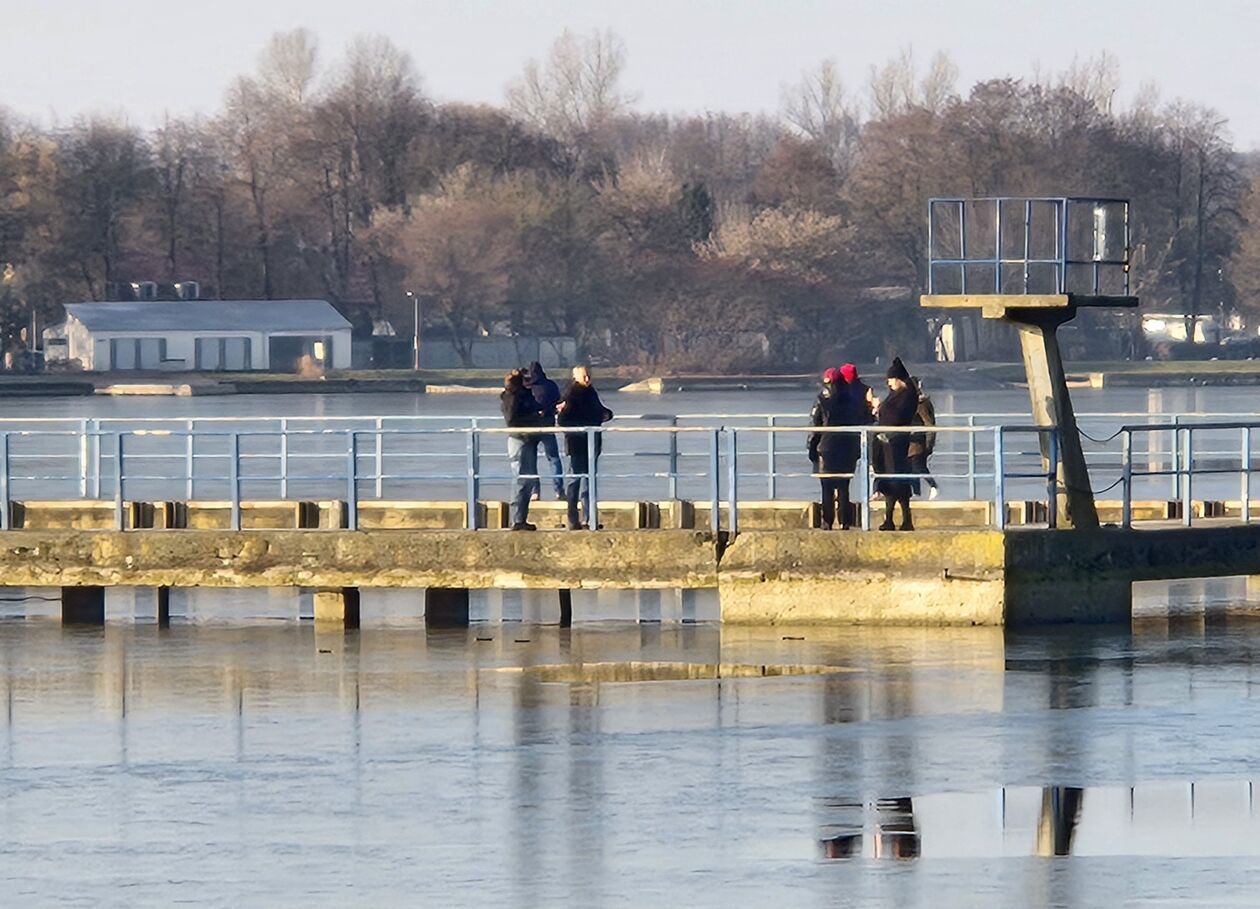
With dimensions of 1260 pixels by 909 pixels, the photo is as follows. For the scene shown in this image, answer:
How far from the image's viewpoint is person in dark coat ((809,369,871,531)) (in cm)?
2512

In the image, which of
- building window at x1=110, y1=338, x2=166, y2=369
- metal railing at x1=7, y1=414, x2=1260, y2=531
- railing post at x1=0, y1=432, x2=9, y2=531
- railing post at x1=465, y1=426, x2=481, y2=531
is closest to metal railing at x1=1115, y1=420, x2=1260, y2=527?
metal railing at x1=7, y1=414, x2=1260, y2=531

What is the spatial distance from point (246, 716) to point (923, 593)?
21.2 ft

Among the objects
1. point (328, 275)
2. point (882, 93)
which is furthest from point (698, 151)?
point (328, 275)

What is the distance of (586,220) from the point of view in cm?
15388

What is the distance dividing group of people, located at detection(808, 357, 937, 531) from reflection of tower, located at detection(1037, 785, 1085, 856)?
8511 mm

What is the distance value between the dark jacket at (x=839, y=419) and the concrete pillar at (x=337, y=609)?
4.45 metres

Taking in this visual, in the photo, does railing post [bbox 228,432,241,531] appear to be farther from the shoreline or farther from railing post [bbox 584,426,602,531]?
the shoreline

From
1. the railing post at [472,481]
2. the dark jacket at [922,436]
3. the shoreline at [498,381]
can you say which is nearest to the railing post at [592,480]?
the railing post at [472,481]

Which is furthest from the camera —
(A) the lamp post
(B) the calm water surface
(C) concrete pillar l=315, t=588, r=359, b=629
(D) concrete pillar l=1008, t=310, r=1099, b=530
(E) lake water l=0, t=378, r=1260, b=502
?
(A) the lamp post

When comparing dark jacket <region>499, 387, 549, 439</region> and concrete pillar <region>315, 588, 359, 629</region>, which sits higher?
dark jacket <region>499, 387, 549, 439</region>

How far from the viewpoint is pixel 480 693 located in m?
20.7

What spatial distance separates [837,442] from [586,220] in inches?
5091

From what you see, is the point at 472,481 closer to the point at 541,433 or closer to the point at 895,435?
the point at 541,433

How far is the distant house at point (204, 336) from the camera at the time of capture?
147 m
